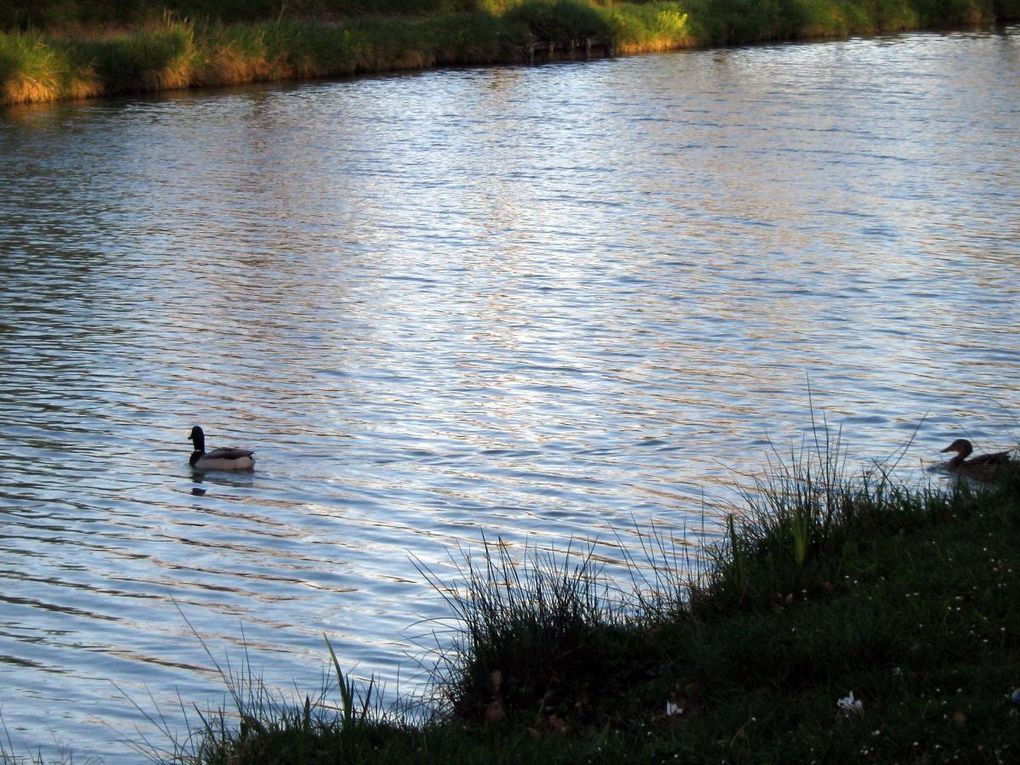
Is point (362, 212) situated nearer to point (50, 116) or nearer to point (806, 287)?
point (806, 287)

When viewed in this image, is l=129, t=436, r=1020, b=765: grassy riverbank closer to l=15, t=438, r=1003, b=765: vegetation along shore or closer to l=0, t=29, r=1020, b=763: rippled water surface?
l=15, t=438, r=1003, b=765: vegetation along shore

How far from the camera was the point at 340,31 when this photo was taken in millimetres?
48156

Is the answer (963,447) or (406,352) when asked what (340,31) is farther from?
(963,447)

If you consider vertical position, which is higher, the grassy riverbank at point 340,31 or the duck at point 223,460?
the grassy riverbank at point 340,31

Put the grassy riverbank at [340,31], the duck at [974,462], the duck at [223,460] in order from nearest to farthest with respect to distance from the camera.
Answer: the duck at [974,462], the duck at [223,460], the grassy riverbank at [340,31]

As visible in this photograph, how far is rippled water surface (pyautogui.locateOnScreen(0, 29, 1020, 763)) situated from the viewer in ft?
29.1

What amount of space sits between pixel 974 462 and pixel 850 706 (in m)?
4.74

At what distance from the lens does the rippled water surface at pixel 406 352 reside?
29.1 ft

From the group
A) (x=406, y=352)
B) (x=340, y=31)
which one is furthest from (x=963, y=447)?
(x=340, y=31)

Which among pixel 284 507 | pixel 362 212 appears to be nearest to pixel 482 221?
pixel 362 212

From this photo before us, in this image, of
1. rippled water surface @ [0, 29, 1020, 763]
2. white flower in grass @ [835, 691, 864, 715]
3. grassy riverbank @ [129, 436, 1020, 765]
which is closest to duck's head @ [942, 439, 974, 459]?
rippled water surface @ [0, 29, 1020, 763]

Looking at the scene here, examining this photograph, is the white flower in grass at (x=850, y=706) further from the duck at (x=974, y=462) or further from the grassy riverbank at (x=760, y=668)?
the duck at (x=974, y=462)

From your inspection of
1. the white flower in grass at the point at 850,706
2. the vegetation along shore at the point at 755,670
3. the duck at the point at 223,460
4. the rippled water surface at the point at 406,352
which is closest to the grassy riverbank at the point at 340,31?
the rippled water surface at the point at 406,352

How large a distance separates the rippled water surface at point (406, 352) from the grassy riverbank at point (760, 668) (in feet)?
4.56
